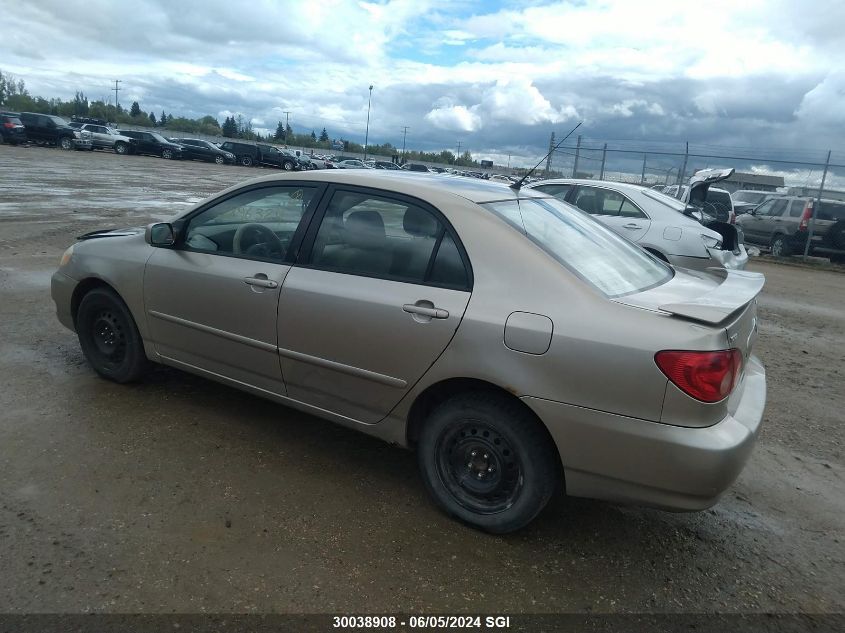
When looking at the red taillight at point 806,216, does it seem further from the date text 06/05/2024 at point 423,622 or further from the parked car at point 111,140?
the parked car at point 111,140

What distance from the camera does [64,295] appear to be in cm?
471

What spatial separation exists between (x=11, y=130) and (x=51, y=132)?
2169mm

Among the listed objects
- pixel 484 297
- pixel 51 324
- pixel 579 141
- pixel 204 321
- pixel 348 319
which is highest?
pixel 579 141

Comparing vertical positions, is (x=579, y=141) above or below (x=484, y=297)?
above

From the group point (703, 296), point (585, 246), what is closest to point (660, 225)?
point (585, 246)

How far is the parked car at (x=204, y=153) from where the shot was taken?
4344 centimetres

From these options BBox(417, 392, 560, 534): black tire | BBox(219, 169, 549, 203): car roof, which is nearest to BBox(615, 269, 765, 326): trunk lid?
BBox(417, 392, 560, 534): black tire

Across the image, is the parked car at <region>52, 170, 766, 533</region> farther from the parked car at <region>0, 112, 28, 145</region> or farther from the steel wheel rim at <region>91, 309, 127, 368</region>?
the parked car at <region>0, 112, 28, 145</region>

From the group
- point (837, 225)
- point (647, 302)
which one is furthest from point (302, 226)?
point (837, 225)

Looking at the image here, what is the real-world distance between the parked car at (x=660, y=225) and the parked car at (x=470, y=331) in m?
4.48

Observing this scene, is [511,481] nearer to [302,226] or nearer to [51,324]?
[302,226]

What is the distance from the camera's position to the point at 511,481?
3.00m

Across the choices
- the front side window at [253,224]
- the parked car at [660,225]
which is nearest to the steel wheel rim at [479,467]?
the front side window at [253,224]

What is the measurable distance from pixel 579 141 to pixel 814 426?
528 inches
